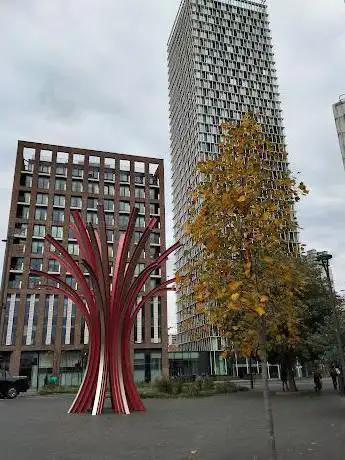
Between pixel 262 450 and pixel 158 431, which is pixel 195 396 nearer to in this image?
pixel 158 431

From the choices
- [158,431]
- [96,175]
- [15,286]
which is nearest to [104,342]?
[158,431]

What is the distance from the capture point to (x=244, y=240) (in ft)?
23.2

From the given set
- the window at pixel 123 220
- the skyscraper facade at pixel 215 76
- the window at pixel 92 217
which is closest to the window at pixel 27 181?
the window at pixel 92 217

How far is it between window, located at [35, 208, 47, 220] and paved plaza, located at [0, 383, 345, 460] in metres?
43.1

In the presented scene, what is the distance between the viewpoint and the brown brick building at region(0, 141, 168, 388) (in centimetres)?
4981

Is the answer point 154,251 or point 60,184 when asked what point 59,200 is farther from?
point 154,251

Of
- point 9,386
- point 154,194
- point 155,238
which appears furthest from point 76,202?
point 9,386

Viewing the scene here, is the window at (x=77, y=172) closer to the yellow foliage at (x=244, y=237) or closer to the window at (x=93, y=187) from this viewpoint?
the window at (x=93, y=187)

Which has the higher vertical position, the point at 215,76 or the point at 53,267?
the point at 215,76

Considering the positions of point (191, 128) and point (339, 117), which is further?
point (191, 128)

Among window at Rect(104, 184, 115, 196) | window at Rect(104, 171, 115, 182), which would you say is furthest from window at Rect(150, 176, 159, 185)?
window at Rect(104, 184, 115, 196)

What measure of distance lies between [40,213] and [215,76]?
5149 centimetres

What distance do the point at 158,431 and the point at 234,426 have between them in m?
2.29

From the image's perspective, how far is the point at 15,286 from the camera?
5141cm
